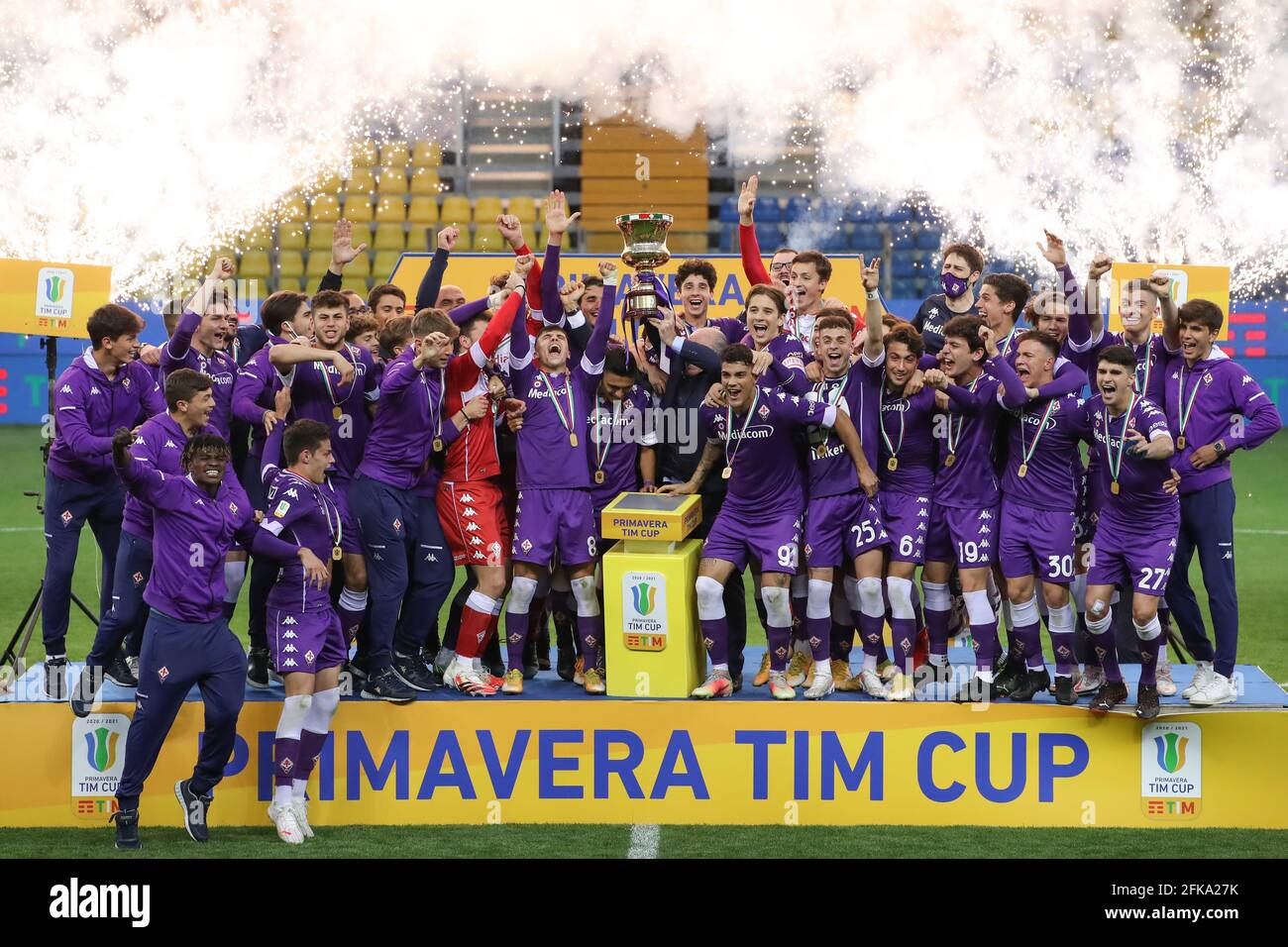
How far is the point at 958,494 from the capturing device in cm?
706

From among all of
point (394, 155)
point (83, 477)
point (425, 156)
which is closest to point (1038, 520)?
point (83, 477)

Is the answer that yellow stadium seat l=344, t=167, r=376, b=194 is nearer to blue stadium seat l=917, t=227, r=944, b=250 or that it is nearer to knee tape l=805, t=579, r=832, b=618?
blue stadium seat l=917, t=227, r=944, b=250

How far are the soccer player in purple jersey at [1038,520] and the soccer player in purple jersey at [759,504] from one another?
69 cm

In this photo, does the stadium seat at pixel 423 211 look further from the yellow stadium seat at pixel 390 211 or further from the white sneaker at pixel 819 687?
the white sneaker at pixel 819 687

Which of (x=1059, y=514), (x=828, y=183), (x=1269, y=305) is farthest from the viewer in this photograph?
(x=828, y=183)

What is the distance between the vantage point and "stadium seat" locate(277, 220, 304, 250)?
22.7 metres

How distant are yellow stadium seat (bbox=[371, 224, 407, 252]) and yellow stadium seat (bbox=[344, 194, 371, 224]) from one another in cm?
54

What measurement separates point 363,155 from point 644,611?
59.4 ft

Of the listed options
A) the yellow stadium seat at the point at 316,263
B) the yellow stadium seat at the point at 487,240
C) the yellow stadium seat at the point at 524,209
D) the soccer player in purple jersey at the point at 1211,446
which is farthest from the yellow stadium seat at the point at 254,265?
the soccer player in purple jersey at the point at 1211,446

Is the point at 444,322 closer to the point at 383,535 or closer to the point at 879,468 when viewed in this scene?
the point at 383,535

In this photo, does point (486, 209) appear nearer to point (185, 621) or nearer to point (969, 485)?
point (969, 485)

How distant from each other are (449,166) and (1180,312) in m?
18.1

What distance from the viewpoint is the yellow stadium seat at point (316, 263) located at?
2254cm
